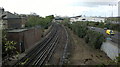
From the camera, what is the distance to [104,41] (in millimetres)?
19891

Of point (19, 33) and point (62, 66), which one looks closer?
point (62, 66)

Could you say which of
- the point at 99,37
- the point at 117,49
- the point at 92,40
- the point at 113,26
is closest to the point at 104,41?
the point at 99,37

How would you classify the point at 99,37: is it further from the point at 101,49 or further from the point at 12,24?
the point at 12,24

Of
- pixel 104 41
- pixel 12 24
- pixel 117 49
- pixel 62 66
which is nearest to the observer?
pixel 62 66

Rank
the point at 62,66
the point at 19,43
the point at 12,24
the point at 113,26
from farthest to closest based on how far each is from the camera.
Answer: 1. the point at 113,26
2. the point at 12,24
3. the point at 19,43
4. the point at 62,66

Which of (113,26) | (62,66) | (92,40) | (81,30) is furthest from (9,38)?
(113,26)

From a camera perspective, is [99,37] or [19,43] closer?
[19,43]

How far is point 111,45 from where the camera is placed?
652 inches

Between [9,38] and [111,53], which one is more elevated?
[9,38]

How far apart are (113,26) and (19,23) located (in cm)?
3252

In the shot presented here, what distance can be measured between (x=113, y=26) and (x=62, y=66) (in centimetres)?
3890

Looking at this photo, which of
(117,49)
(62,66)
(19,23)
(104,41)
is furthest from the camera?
(19,23)

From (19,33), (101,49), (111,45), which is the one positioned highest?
(19,33)

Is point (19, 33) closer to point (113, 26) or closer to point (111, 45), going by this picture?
point (111, 45)
